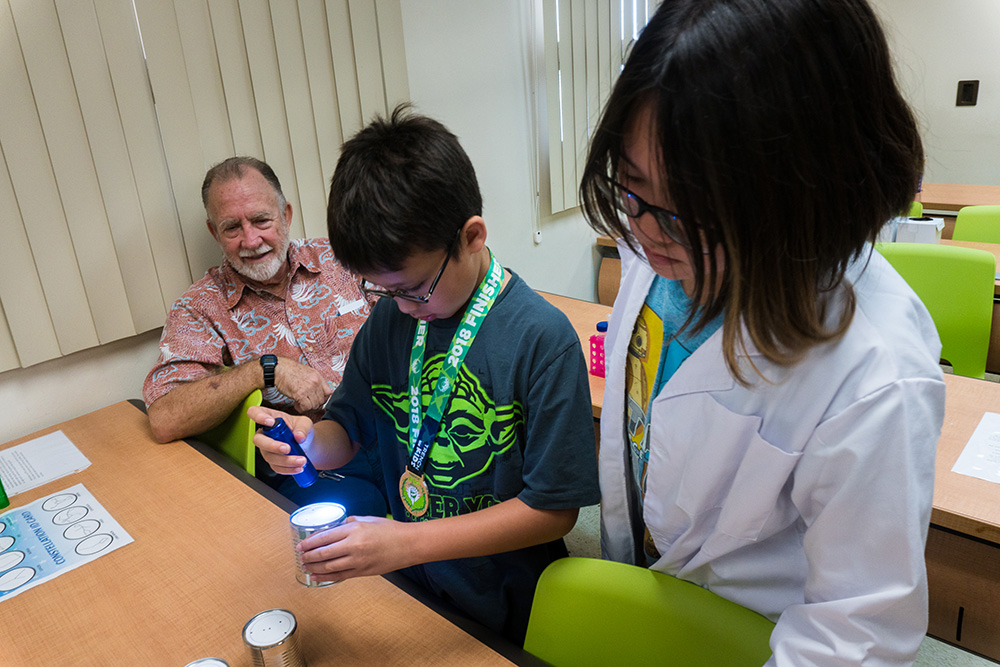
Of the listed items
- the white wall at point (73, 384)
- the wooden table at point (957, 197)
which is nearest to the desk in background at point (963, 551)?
the white wall at point (73, 384)

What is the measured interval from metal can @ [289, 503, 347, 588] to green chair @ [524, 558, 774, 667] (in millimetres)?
348

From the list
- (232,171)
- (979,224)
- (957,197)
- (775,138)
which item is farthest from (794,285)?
(957,197)

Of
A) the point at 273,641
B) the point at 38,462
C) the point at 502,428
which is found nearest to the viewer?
the point at 273,641

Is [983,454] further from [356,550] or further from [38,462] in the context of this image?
[38,462]

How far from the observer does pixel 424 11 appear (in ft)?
9.00

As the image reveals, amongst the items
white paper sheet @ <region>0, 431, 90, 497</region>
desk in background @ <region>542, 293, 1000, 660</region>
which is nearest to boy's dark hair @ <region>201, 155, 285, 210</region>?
white paper sheet @ <region>0, 431, 90, 497</region>

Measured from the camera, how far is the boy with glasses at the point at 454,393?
100cm

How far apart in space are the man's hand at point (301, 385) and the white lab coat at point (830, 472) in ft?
4.22

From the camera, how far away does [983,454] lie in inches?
54.6

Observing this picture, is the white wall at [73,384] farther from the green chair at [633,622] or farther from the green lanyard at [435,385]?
the green chair at [633,622]

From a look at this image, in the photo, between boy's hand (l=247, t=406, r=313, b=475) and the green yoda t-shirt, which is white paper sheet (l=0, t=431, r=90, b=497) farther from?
the green yoda t-shirt

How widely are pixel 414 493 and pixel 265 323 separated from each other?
45.4 inches

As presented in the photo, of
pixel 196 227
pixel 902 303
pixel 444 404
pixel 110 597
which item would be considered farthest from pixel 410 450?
pixel 196 227

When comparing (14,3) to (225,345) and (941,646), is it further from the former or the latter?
(941,646)
